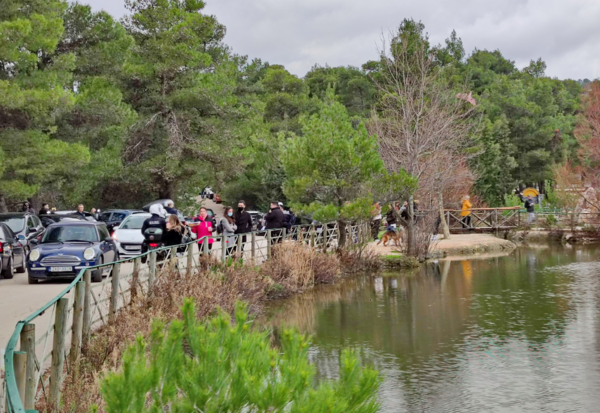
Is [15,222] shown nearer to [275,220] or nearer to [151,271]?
[275,220]

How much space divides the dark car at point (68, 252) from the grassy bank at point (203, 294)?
3196 millimetres

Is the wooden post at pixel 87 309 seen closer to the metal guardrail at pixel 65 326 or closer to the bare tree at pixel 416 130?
the metal guardrail at pixel 65 326

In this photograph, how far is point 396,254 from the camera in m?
27.2

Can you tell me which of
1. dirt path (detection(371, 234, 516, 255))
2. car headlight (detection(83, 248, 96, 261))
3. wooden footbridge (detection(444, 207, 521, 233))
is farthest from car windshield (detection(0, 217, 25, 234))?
wooden footbridge (detection(444, 207, 521, 233))

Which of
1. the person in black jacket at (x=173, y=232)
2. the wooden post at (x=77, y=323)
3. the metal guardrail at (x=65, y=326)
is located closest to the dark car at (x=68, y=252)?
the person in black jacket at (x=173, y=232)

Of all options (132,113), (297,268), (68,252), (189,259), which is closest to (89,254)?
(68,252)

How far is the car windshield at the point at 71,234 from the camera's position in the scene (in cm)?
1961

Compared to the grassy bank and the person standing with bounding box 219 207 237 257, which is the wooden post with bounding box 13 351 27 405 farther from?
the person standing with bounding box 219 207 237 257

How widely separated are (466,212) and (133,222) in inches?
694

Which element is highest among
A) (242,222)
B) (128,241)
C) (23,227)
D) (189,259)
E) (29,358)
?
(23,227)

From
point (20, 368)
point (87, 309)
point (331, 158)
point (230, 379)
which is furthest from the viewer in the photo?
point (331, 158)

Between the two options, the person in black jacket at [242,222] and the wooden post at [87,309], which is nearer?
the wooden post at [87,309]

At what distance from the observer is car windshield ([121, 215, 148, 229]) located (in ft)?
87.7

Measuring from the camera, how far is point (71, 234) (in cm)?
1977
